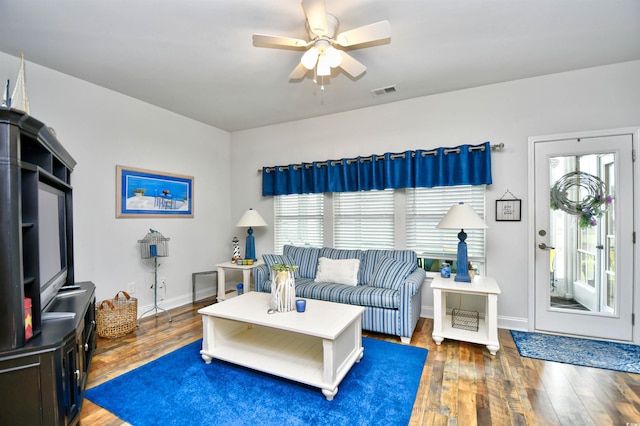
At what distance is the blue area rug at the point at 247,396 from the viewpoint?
187 cm

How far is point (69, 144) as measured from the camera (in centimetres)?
310

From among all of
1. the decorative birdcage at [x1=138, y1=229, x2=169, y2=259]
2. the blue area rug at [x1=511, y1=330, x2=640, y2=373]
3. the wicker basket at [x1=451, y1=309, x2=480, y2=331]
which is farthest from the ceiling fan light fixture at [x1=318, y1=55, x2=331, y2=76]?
the blue area rug at [x1=511, y1=330, x2=640, y2=373]

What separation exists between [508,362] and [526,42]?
269 cm

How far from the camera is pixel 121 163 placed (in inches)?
140

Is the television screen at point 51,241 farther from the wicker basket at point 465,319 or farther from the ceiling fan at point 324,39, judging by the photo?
the wicker basket at point 465,319

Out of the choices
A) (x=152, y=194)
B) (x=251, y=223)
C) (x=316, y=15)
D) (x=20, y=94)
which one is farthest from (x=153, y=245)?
(x=316, y=15)

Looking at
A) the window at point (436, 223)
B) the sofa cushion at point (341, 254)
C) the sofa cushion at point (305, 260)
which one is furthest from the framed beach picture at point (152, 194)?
the window at point (436, 223)

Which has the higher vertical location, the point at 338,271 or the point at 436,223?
the point at 436,223

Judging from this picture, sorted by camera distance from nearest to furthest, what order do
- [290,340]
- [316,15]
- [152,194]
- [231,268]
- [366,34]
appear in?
[316,15] < [366,34] < [290,340] < [152,194] < [231,268]

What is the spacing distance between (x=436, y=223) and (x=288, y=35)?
2596mm

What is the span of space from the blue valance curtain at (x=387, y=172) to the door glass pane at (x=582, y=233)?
0.74m

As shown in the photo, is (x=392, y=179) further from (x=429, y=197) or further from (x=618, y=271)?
(x=618, y=271)

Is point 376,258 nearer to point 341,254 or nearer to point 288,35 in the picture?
point 341,254

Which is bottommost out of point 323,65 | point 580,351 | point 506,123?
point 580,351
